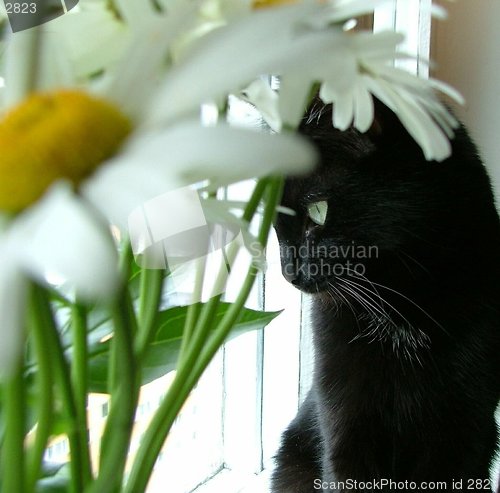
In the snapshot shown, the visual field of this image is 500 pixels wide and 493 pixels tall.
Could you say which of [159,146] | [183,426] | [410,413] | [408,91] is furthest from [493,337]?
[159,146]

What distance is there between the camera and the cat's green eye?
26.6 inches

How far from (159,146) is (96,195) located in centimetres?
2

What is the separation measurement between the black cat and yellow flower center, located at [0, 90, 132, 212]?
19.5 inches

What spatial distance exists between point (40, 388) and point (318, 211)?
510mm

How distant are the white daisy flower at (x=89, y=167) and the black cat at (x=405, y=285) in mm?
494

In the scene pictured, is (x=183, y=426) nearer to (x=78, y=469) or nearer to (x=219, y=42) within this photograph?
(x=78, y=469)

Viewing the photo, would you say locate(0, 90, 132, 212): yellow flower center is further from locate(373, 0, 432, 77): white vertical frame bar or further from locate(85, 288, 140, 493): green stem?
locate(373, 0, 432, 77): white vertical frame bar

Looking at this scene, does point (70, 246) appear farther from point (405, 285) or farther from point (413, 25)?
point (413, 25)

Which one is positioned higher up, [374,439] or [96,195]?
[96,195]

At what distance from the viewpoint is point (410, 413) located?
69 cm

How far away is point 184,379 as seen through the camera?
0.79 ft

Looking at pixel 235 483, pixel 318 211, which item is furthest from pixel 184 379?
pixel 235 483

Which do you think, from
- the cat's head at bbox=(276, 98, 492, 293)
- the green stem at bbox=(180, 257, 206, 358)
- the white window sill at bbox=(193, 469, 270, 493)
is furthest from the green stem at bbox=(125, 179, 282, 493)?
the white window sill at bbox=(193, 469, 270, 493)

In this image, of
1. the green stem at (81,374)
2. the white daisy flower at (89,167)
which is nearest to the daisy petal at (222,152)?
the white daisy flower at (89,167)
